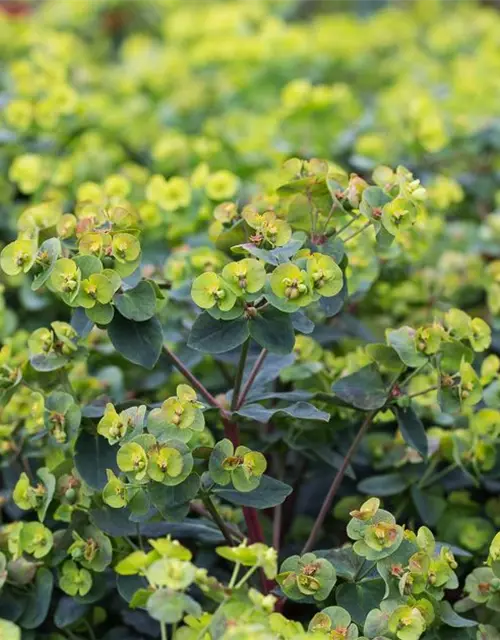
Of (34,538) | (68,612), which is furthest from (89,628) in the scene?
(34,538)

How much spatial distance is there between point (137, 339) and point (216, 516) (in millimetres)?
228

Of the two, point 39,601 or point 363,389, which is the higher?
point 363,389

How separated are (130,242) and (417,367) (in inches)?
15.1

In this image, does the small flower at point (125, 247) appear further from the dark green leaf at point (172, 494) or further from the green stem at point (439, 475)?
the green stem at point (439, 475)

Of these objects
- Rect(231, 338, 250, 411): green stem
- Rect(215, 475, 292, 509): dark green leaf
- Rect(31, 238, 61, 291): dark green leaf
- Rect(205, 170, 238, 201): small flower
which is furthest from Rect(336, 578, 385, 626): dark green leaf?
Rect(205, 170, 238, 201): small flower

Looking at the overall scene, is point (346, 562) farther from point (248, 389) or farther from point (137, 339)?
point (137, 339)

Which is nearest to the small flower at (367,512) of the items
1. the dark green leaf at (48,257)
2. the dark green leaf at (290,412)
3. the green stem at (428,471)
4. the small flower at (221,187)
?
the dark green leaf at (290,412)

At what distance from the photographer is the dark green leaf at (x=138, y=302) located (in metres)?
1.18

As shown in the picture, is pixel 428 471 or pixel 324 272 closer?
pixel 324 272

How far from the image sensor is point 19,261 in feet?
3.85

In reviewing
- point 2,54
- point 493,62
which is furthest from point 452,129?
point 2,54

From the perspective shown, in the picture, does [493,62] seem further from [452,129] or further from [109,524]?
[109,524]

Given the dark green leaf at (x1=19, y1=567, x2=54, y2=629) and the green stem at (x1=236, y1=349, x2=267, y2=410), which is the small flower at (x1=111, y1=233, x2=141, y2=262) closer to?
the green stem at (x1=236, y1=349, x2=267, y2=410)

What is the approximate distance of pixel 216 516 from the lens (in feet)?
3.83
